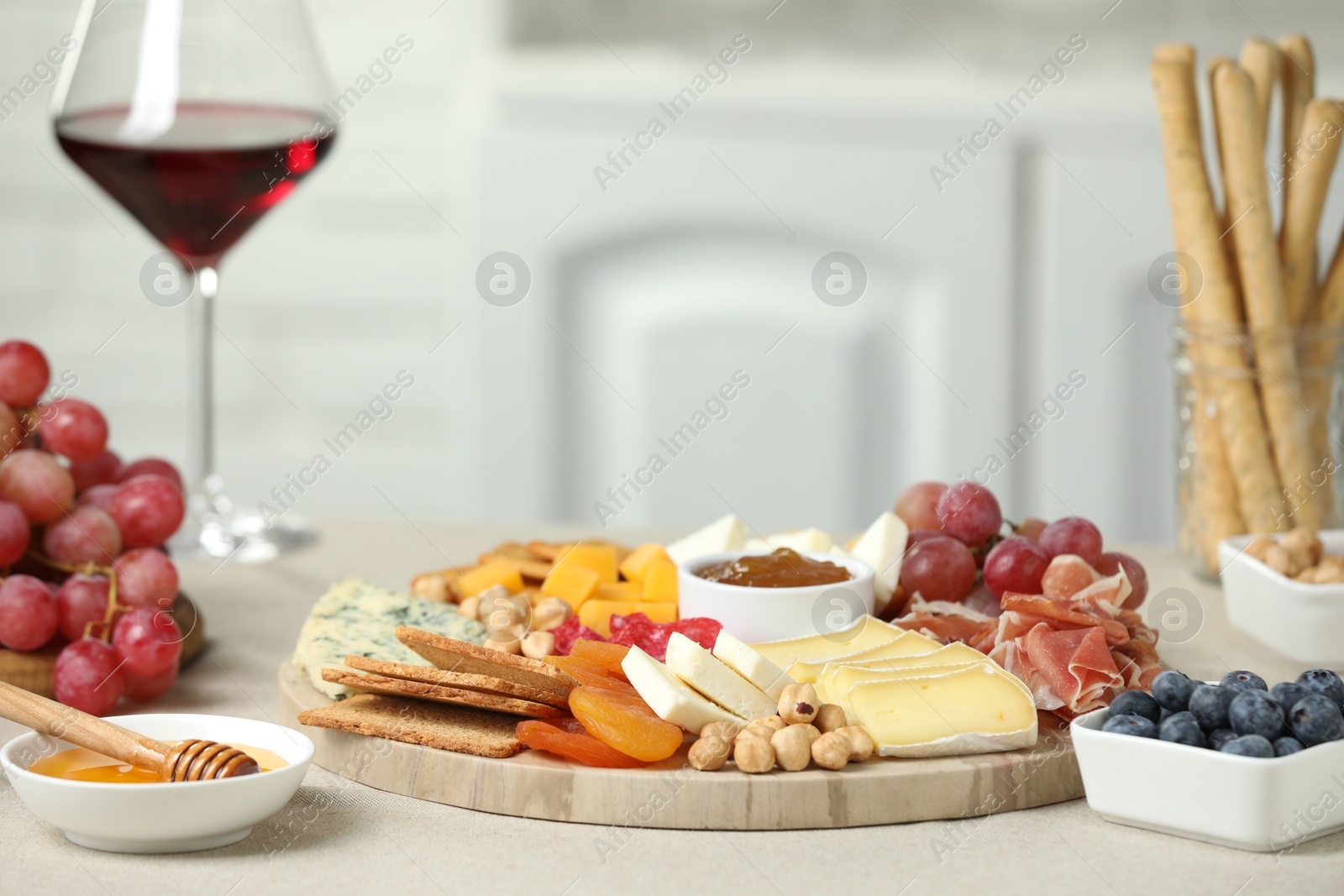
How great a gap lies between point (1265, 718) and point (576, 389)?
1.78 meters

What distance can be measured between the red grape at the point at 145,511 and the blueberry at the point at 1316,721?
2.64 ft

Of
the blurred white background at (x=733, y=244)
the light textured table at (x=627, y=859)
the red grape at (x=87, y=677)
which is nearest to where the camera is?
the light textured table at (x=627, y=859)

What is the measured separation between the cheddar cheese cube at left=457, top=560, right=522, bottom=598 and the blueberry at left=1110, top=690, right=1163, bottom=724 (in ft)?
1.68

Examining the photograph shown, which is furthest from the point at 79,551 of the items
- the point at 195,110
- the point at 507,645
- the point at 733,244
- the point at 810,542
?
the point at 733,244

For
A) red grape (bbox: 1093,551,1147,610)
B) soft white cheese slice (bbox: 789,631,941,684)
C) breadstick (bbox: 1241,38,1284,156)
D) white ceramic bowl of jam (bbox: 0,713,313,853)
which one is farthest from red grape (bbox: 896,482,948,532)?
white ceramic bowl of jam (bbox: 0,713,313,853)

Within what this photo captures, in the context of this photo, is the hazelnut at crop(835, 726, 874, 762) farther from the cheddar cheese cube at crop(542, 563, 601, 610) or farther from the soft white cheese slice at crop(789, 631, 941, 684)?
the cheddar cheese cube at crop(542, 563, 601, 610)

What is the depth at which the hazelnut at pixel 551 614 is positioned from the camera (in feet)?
3.43

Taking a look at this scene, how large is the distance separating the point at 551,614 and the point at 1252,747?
498 mm

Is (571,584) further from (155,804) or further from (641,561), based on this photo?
(155,804)

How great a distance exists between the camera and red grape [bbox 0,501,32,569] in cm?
102

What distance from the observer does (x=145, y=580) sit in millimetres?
1044

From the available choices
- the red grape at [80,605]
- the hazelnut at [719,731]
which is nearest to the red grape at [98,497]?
the red grape at [80,605]

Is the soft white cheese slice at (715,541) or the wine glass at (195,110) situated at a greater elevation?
the wine glass at (195,110)

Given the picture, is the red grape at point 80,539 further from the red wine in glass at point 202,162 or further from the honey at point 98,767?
the red wine in glass at point 202,162
